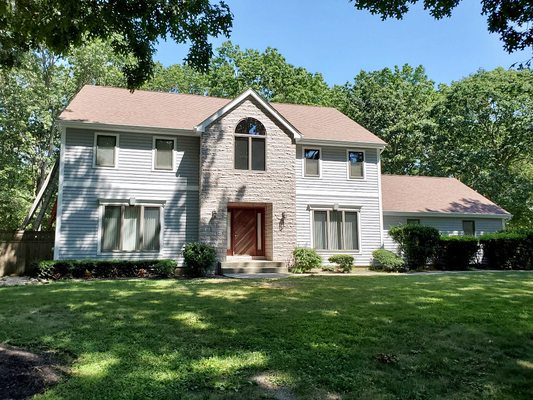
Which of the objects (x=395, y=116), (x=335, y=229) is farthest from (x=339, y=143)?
(x=395, y=116)

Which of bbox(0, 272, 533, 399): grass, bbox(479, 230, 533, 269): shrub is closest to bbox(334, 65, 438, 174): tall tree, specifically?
bbox(479, 230, 533, 269): shrub

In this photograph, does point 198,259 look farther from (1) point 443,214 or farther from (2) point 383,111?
(2) point 383,111

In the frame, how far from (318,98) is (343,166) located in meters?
19.3

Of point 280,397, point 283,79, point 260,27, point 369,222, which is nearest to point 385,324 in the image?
point 280,397

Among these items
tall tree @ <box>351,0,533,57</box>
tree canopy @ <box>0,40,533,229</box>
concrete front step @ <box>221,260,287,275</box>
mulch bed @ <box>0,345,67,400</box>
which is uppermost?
tree canopy @ <box>0,40,533,229</box>

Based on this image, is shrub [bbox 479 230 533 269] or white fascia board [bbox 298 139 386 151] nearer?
shrub [bbox 479 230 533 269]

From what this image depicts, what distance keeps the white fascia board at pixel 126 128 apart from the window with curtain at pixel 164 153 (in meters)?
0.39

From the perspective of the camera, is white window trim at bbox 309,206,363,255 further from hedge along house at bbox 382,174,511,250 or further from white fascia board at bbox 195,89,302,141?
white fascia board at bbox 195,89,302,141

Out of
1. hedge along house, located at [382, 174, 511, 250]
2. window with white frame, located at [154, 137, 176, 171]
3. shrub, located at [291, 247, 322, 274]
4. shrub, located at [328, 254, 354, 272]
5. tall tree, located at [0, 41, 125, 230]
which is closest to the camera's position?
shrub, located at [291, 247, 322, 274]

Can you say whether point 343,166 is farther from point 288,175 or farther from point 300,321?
point 300,321

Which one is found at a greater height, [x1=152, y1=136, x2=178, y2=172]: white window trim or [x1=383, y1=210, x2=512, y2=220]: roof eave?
[x1=152, y1=136, x2=178, y2=172]: white window trim

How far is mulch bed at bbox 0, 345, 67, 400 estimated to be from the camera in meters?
3.85

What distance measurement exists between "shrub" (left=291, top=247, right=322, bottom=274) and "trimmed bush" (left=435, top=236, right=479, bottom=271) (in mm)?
5689

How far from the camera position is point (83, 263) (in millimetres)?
14445
